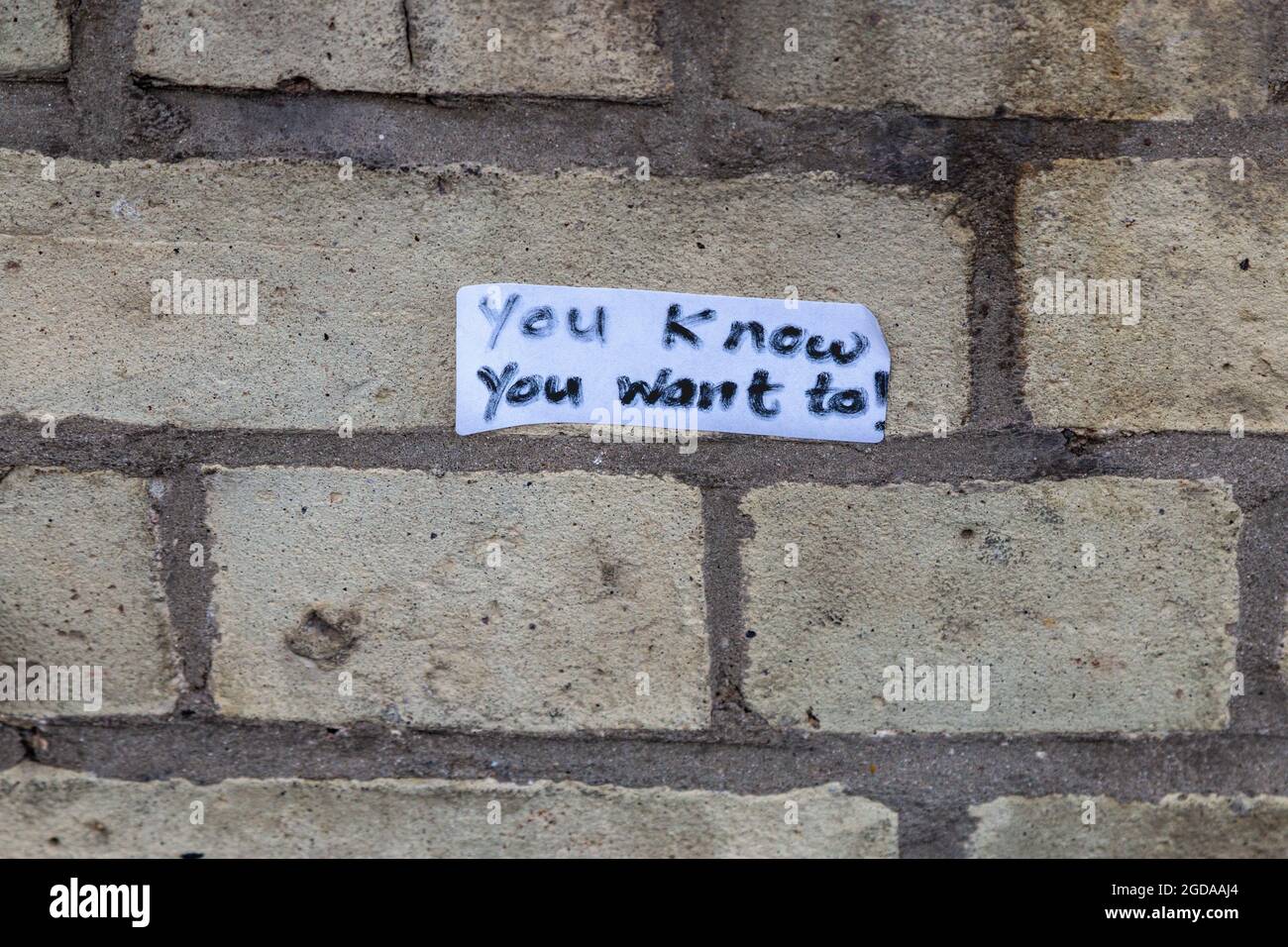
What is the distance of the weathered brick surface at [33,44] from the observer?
70 cm

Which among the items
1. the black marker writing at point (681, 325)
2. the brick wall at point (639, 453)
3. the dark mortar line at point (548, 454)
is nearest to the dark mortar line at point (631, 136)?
the brick wall at point (639, 453)

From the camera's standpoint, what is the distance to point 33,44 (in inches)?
27.6

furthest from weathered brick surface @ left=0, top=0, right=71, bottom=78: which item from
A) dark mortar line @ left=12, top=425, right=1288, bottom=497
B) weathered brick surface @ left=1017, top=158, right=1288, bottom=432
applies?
weathered brick surface @ left=1017, top=158, right=1288, bottom=432

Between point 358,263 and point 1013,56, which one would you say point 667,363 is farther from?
point 1013,56

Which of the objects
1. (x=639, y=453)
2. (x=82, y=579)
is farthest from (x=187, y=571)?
(x=639, y=453)

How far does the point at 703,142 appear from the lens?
2.35 ft

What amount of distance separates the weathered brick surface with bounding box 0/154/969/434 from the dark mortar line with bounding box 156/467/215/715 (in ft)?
0.18

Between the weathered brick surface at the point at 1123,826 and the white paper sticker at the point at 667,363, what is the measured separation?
13.1 inches

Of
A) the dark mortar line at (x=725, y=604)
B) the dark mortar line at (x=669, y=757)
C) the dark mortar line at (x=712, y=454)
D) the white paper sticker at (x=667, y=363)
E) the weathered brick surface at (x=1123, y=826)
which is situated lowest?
the weathered brick surface at (x=1123, y=826)

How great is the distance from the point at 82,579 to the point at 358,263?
330 mm

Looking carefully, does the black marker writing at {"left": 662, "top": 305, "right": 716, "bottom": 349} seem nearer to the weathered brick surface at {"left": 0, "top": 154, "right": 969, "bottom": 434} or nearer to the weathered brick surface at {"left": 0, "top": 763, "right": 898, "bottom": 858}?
the weathered brick surface at {"left": 0, "top": 154, "right": 969, "bottom": 434}

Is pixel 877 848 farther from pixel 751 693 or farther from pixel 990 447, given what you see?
pixel 990 447

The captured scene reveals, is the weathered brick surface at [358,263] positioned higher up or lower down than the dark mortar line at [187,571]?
higher up

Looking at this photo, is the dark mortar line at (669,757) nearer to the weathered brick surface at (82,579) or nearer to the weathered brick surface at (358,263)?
the weathered brick surface at (82,579)
